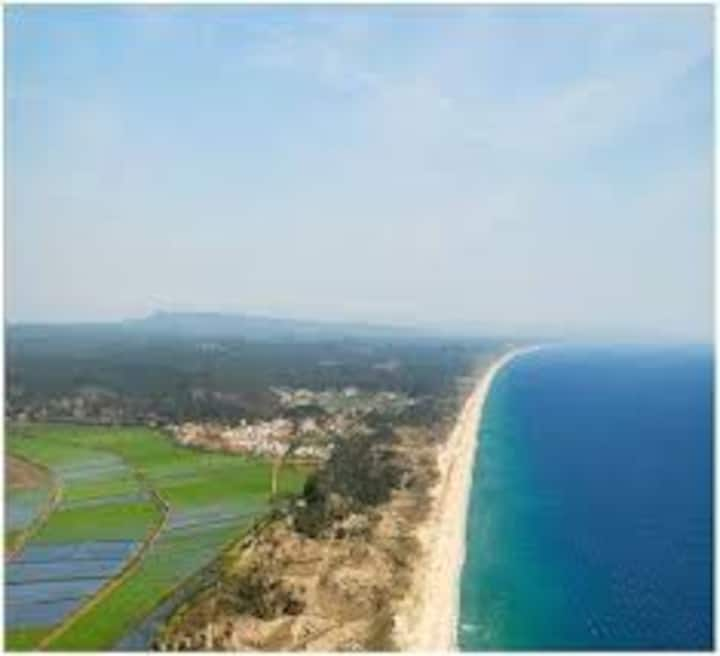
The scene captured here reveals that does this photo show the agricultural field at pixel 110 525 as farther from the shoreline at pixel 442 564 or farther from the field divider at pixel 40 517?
the shoreline at pixel 442 564

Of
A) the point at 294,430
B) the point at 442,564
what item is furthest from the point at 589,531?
the point at 294,430

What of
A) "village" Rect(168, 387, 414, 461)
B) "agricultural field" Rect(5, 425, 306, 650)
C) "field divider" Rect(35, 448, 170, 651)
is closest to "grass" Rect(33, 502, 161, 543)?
"agricultural field" Rect(5, 425, 306, 650)

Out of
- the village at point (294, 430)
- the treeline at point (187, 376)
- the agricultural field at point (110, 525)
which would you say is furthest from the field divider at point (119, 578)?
the treeline at point (187, 376)

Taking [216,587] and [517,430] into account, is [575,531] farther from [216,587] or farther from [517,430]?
[517,430]

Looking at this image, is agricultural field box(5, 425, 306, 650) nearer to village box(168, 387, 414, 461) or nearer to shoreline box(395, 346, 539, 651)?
village box(168, 387, 414, 461)

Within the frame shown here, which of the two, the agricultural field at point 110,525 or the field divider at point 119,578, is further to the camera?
the agricultural field at point 110,525

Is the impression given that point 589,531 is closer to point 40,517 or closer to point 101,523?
point 101,523

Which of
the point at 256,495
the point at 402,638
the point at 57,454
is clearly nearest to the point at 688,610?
the point at 402,638
